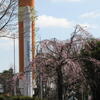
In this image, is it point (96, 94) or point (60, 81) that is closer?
point (60, 81)

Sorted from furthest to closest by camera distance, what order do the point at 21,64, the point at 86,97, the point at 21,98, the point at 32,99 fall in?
the point at 21,64, the point at 86,97, the point at 21,98, the point at 32,99

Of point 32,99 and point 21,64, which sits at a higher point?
point 21,64

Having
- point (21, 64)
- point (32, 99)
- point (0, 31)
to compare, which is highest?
point (21, 64)

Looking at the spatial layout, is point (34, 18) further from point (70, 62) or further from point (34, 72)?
point (34, 72)

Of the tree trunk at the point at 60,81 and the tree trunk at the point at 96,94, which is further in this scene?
the tree trunk at the point at 96,94

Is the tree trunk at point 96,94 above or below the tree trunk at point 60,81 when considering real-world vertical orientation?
above

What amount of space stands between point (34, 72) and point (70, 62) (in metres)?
3.92

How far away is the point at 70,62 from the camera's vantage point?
2789cm

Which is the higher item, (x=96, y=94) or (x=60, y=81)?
(x=96, y=94)

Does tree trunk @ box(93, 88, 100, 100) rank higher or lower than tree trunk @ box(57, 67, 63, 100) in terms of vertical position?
higher

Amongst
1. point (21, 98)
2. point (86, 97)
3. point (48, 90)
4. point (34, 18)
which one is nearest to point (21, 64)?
point (86, 97)

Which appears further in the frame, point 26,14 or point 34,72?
point 34,72

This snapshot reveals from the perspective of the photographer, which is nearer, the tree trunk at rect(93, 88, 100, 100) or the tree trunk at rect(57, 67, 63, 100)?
the tree trunk at rect(57, 67, 63, 100)

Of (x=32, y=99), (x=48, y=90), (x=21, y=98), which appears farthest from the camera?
(x=48, y=90)
